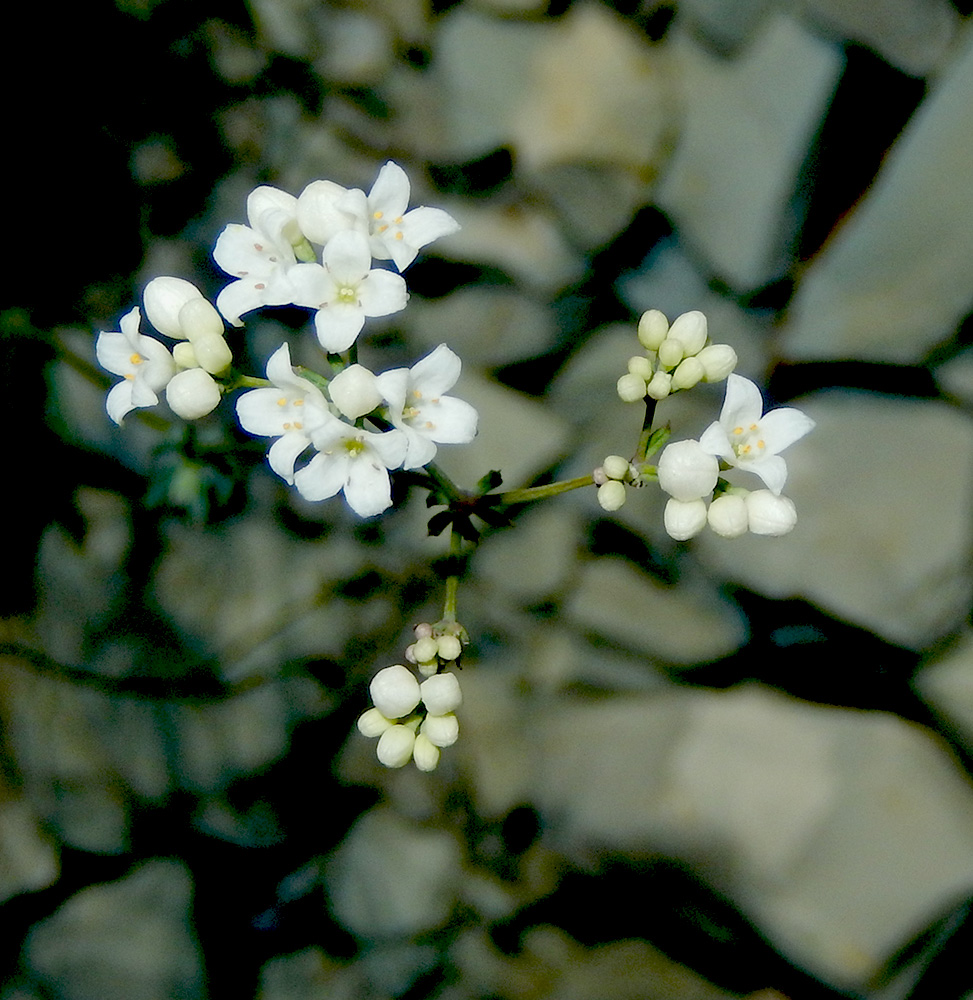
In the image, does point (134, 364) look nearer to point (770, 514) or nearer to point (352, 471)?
point (352, 471)

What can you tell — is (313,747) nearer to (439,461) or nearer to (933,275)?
(439,461)

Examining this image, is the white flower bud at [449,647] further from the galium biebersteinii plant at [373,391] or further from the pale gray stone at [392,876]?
the pale gray stone at [392,876]

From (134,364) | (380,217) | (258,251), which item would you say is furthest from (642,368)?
(134,364)

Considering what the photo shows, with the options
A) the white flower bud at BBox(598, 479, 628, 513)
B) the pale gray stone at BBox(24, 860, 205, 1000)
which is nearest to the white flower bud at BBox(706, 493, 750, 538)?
the white flower bud at BBox(598, 479, 628, 513)

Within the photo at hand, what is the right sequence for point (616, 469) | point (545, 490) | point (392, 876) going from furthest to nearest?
point (392, 876) → point (545, 490) → point (616, 469)

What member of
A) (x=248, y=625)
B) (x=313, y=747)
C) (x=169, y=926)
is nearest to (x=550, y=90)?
(x=248, y=625)

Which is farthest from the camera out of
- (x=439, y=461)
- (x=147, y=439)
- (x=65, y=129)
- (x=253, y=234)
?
(x=439, y=461)
